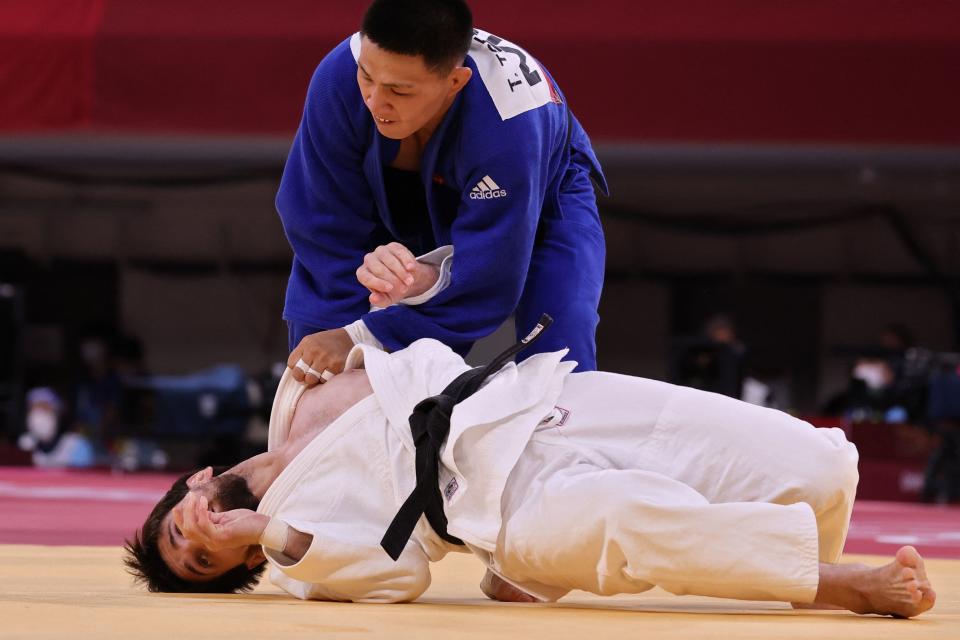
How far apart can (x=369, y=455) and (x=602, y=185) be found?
1.08 metres

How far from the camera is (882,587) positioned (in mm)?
1851

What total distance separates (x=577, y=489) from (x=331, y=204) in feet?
2.78

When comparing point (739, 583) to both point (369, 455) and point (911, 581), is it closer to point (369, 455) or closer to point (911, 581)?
point (911, 581)

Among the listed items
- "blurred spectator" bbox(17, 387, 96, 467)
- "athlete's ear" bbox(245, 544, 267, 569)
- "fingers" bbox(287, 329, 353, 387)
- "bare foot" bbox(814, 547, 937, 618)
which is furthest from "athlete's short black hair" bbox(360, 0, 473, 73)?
"blurred spectator" bbox(17, 387, 96, 467)

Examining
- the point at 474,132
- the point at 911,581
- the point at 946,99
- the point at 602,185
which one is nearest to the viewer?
the point at 911,581

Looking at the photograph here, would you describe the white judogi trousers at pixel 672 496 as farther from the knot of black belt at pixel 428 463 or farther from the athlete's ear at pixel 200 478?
the athlete's ear at pixel 200 478

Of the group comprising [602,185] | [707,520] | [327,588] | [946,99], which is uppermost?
[946,99]

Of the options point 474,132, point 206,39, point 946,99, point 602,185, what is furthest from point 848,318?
point 474,132

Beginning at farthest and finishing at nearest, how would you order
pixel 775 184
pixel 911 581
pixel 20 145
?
pixel 775 184, pixel 20 145, pixel 911 581

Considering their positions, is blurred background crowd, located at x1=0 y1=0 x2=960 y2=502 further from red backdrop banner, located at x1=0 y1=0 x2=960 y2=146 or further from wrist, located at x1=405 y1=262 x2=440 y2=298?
wrist, located at x1=405 y1=262 x2=440 y2=298

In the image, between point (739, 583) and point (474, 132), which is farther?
point (474, 132)

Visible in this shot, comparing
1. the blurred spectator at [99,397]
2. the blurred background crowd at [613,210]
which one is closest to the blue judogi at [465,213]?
the blurred background crowd at [613,210]

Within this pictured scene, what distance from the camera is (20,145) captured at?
8.16 metres

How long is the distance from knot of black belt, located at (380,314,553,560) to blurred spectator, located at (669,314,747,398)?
508 centimetres
